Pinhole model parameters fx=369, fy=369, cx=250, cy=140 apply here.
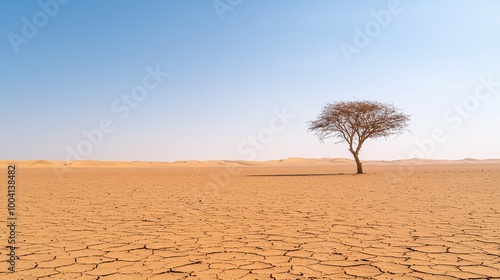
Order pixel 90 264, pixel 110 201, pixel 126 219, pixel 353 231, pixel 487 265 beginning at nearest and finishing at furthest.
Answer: pixel 487 265
pixel 90 264
pixel 353 231
pixel 126 219
pixel 110 201

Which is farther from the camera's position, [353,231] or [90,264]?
[353,231]

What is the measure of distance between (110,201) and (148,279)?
6974mm

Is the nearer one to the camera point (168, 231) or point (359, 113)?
point (168, 231)

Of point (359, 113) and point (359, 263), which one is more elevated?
point (359, 113)

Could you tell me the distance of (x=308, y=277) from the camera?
11.0 ft

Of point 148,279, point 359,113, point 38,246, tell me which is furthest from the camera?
point 359,113

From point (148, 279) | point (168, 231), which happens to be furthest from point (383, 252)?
point (168, 231)

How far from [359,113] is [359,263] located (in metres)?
21.0

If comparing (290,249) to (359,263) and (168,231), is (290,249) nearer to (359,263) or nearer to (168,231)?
(359,263)

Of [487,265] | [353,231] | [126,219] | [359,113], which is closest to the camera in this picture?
[487,265]

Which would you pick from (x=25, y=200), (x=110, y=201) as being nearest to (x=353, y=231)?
(x=110, y=201)

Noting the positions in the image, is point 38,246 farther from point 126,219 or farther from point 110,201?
point 110,201

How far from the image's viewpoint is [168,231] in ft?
18.5

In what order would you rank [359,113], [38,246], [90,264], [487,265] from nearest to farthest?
[487,265]
[90,264]
[38,246]
[359,113]
